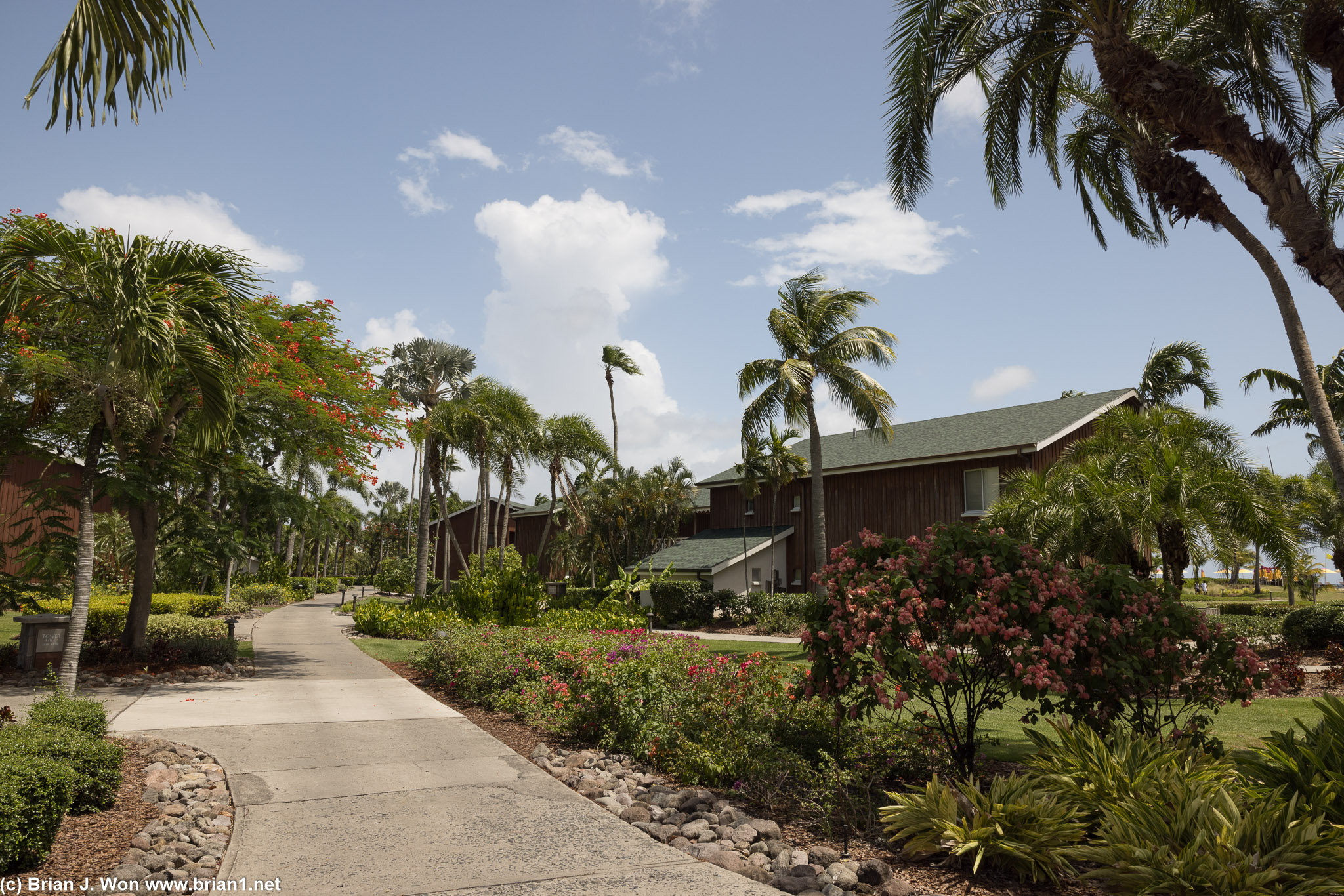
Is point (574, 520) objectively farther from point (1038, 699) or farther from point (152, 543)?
point (1038, 699)

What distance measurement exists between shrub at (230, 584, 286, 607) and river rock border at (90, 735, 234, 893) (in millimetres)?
27556

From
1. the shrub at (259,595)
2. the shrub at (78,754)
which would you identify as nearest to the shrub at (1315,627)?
the shrub at (78,754)

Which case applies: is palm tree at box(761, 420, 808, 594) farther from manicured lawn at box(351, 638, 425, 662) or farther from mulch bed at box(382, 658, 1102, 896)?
mulch bed at box(382, 658, 1102, 896)

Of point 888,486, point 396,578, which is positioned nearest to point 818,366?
point 888,486

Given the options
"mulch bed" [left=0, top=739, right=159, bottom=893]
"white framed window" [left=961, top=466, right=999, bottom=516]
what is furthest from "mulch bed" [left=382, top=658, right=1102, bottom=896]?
"white framed window" [left=961, top=466, right=999, bottom=516]

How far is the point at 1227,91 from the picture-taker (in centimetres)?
1053

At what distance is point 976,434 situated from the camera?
88.8 feet

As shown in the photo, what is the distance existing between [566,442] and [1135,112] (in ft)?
94.0

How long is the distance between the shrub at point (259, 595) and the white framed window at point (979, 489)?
28108 mm

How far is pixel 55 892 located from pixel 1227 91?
576 inches

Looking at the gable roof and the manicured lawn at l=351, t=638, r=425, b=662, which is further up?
the gable roof

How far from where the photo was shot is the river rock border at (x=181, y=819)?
4.36 m

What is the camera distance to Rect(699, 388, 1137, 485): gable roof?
987 inches

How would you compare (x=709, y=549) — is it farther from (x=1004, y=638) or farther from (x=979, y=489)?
(x=1004, y=638)
